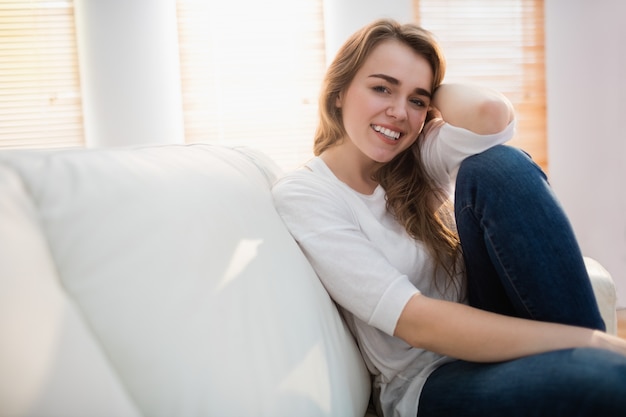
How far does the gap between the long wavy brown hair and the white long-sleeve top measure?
0.10 ft

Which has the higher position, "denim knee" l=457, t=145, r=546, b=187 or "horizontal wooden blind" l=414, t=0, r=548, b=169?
"horizontal wooden blind" l=414, t=0, r=548, b=169

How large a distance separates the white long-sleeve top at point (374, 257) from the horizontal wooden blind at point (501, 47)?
2697 mm

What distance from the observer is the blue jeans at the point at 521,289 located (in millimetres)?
877

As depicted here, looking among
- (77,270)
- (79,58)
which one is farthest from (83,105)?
(77,270)

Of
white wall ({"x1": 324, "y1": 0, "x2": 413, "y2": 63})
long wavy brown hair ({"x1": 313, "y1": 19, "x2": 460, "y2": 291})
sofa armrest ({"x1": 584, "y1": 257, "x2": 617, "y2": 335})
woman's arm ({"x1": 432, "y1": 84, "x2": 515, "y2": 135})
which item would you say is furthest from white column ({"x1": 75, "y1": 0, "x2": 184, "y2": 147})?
sofa armrest ({"x1": 584, "y1": 257, "x2": 617, "y2": 335})

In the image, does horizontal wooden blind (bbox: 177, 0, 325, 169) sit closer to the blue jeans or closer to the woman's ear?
the woman's ear

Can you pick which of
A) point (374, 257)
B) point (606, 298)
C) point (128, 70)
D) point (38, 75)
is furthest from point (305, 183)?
point (38, 75)

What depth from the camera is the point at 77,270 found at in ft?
2.29

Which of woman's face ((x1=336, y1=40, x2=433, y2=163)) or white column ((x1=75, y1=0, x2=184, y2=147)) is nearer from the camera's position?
woman's face ((x1=336, y1=40, x2=433, y2=163))

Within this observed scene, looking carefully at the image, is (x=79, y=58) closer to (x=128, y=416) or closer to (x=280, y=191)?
(x=280, y=191)

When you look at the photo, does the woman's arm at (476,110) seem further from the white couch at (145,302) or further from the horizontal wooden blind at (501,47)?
the horizontal wooden blind at (501,47)

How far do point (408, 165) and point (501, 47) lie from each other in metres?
2.78

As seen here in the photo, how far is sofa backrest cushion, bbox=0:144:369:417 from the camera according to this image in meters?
0.70

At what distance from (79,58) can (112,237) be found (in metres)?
3.20
